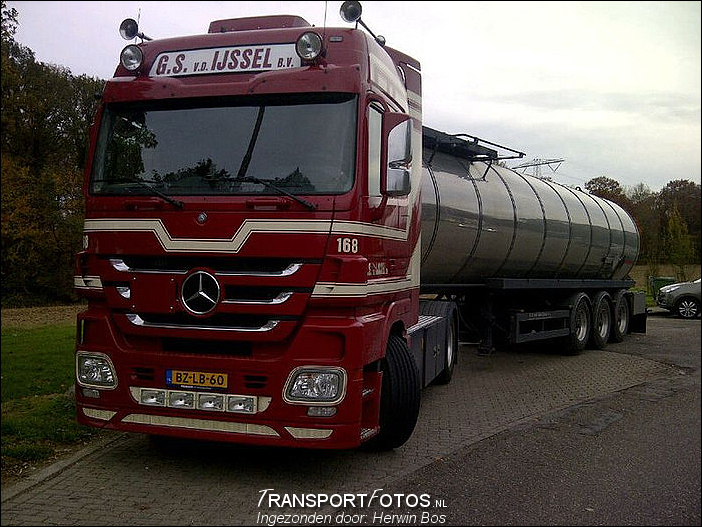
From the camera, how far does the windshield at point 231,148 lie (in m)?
5.16

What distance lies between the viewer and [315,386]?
16.3ft

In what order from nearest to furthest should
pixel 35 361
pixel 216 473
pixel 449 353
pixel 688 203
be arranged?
pixel 688 203, pixel 216 473, pixel 35 361, pixel 449 353

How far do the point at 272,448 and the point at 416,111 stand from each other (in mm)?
3871

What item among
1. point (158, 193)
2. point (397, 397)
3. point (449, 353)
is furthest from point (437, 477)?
point (449, 353)

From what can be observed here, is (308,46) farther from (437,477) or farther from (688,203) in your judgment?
(437,477)

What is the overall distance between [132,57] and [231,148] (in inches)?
50.4

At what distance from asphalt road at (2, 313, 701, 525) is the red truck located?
44 centimetres

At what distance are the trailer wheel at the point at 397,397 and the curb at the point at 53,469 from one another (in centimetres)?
242

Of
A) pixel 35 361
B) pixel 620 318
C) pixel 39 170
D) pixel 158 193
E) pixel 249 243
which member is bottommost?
pixel 35 361

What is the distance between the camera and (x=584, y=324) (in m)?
14.2

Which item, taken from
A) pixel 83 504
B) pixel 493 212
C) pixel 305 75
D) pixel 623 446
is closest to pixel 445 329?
pixel 493 212

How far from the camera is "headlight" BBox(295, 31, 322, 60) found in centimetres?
527

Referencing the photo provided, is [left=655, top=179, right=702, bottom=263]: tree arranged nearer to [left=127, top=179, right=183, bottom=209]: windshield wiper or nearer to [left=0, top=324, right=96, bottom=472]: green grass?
[left=127, top=179, right=183, bottom=209]: windshield wiper

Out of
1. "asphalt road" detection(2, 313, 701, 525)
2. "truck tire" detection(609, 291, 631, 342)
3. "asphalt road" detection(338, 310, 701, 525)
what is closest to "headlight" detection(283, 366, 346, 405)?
"asphalt road" detection(2, 313, 701, 525)
